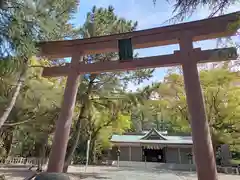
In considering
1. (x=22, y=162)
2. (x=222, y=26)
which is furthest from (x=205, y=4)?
(x=22, y=162)

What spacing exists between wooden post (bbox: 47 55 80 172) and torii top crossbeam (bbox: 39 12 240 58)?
0.72 meters

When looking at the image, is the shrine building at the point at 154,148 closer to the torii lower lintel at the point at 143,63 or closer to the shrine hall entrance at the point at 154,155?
the shrine hall entrance at the point at 154,155

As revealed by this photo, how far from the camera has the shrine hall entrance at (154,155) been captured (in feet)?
61.6

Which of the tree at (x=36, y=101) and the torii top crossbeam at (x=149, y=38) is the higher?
the torii top crossbeam at (x=149, y=38)

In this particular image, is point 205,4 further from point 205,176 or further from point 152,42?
point 205,176

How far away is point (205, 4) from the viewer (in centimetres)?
266

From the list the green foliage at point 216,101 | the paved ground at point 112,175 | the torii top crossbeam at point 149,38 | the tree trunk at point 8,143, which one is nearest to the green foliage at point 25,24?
the torii top crossbeam at point 149,38

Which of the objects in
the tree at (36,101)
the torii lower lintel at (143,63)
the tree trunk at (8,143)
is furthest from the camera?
the tree trunk at (8,143)

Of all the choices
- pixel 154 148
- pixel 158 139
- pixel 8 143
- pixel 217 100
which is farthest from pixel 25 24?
pixel 158 139

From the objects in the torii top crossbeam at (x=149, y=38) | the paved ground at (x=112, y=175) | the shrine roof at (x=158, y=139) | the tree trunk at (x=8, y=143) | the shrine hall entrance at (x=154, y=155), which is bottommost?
the paved ground at (x=112, y=175)

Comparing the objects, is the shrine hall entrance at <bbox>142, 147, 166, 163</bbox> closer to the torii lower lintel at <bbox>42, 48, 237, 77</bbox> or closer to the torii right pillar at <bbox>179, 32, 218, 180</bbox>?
the torii lower lintel at <bbox>42, 48, 237, 77</bbox>

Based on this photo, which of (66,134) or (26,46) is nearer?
(26,46)

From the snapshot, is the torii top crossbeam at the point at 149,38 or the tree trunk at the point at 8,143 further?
the tree trunk at the point at 8,143

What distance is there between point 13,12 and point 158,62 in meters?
3.06
